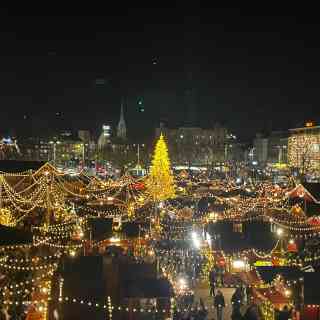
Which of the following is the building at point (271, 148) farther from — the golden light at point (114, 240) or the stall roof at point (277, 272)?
the stall roof at point (277, 272)

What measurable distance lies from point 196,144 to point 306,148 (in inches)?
792

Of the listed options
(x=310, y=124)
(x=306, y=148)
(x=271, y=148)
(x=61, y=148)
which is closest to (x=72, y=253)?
(x=306, y=148)

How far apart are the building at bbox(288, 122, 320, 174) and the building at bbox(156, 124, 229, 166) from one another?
10544 mm

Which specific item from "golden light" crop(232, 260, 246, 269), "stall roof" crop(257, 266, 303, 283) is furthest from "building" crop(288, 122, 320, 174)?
"stall roof" crop(257, 266, 303, 283)

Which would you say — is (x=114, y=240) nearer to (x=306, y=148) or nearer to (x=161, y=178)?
(x=161, y=178)

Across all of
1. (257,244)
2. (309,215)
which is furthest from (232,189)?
(257,244)

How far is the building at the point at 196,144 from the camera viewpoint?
7125 cm

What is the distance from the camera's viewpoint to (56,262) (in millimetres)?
12094

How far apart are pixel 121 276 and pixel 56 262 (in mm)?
2224

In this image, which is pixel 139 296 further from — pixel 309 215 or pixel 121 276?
pixel 309 215

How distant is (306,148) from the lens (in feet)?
206

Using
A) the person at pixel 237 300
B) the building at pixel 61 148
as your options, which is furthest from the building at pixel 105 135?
the person at pixel 237 300

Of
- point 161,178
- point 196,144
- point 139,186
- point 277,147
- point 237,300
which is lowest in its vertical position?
point 237,300

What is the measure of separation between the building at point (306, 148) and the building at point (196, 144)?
10.5 meters
